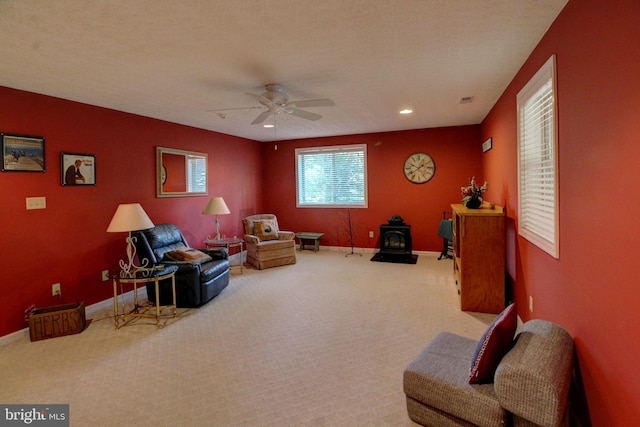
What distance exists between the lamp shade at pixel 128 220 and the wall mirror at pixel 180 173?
1321 mm

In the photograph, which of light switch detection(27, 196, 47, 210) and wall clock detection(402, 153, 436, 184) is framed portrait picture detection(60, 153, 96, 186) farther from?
wall clock detection(402, 153, 436, 184)

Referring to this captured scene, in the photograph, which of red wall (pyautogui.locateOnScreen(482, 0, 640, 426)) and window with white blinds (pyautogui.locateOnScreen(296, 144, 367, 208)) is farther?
window with white blinds (pyautogui.locateOnScreen(296, 144, 367, 208))

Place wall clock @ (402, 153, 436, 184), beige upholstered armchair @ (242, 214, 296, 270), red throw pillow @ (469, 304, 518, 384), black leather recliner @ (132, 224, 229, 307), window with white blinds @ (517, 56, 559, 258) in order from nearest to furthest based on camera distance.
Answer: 1. red throw pillow @ (469, 304, 518, 384)
2. window with white blinds @ (517, 56, 559, 258)
3. black leather recliner @ (132, 224, 229, 307)
4. beige upholstered armchair @ (242, 214, 296, 270)
5. wall clock @ (402, 153, 436, 184)

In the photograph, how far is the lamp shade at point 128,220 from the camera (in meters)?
3.27

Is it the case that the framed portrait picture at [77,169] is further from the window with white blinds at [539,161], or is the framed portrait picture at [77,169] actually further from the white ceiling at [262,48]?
the window with white blinds at [539,161]

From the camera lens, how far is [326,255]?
6469mm

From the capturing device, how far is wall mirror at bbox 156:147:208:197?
4.67 meters

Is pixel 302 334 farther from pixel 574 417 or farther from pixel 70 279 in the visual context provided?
pixel 70 279

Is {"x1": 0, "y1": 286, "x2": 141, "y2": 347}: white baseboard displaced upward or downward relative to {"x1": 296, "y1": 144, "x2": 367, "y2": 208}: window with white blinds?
downward

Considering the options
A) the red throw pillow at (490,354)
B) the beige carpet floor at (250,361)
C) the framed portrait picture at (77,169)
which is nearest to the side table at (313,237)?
the beige carpet floor at (250,361)

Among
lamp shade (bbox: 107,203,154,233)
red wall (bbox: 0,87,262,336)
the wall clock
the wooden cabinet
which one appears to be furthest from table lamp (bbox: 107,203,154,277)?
the wall clock

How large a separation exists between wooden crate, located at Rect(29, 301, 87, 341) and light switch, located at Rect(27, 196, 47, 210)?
3.39ft

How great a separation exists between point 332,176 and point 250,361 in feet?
15.7

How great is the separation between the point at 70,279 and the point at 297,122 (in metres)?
3.63
